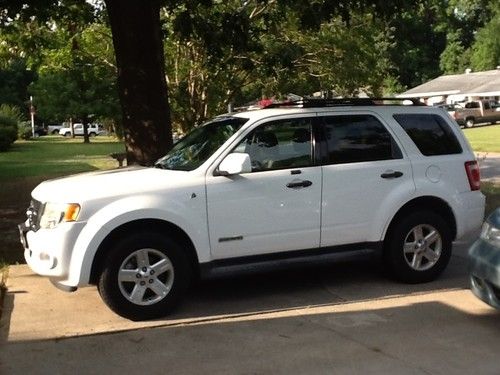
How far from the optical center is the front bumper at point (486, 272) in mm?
5422

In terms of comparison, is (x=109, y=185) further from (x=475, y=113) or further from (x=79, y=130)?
(x=79, y=130)

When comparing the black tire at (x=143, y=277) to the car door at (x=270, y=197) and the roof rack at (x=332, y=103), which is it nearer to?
the car door at (x=270, y=197)

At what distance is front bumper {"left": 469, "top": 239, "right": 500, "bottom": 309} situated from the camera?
5422 mm

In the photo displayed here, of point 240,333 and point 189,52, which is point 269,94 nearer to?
point 189,52

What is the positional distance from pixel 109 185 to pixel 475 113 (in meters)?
47.8

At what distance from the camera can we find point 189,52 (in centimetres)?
2302

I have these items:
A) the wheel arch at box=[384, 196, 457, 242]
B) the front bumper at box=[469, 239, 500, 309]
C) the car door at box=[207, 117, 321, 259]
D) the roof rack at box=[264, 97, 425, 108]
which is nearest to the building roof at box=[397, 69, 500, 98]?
the roof rack at box=[264, 97, 425, 108]

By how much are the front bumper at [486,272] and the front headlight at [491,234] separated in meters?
0.04

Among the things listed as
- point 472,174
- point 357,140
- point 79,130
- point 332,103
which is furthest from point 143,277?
point 79,130

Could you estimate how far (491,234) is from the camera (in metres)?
5.71

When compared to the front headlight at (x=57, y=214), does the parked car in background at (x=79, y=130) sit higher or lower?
higher

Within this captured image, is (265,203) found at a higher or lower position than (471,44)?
lower

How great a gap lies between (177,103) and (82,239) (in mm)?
17734

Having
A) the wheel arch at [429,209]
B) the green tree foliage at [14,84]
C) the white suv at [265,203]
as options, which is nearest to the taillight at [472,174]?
the white suv at [265,203]
